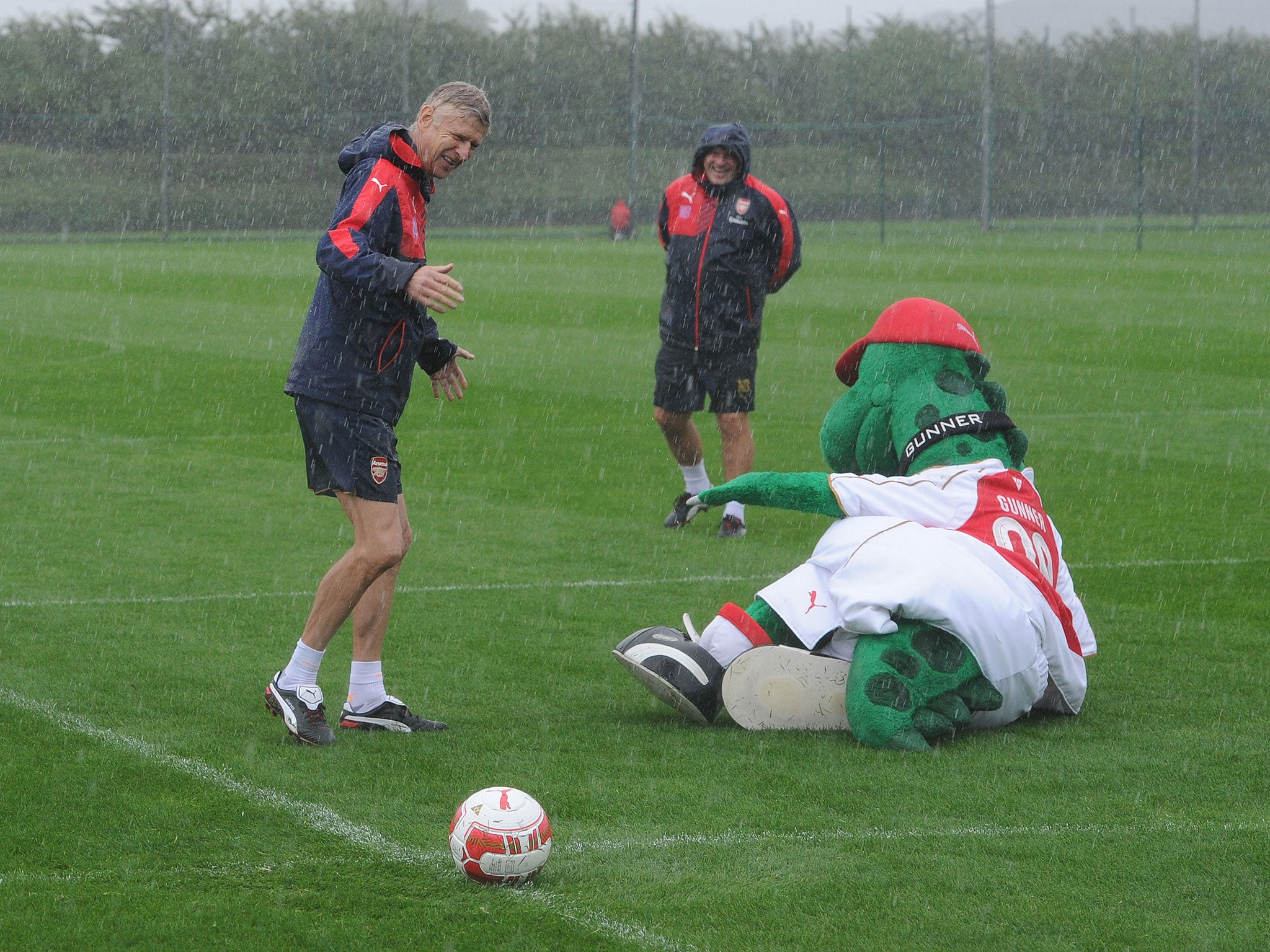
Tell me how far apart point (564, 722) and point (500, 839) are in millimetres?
1532

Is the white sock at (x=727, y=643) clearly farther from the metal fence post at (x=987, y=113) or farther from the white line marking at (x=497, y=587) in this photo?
the metal fence post at (x=987, y=113)

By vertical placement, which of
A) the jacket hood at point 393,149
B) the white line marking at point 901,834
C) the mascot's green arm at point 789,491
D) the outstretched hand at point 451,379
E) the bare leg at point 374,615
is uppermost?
the jacket hood at point 393,149

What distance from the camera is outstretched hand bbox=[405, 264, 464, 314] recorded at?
5133mm

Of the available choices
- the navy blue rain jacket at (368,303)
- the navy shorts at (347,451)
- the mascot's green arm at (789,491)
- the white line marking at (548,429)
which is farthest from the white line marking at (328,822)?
the white line marking at (548,429)

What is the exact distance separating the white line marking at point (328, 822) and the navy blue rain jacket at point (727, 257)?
475 cm

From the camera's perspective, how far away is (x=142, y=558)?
831 centimetres

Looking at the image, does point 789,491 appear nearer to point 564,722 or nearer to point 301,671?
point 564,722

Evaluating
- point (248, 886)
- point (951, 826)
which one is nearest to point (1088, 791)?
point (951, 826)

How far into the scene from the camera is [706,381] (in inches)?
377

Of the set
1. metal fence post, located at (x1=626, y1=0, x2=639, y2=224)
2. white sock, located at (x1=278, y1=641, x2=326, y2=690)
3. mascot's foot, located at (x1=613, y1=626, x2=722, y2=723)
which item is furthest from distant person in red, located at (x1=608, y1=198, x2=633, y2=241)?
white sock, located at (x1=278, y1=641, x2=326, y2=690)

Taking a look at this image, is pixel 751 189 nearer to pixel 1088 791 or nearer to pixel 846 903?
pixel 1088 791

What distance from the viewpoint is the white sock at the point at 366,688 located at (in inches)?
221

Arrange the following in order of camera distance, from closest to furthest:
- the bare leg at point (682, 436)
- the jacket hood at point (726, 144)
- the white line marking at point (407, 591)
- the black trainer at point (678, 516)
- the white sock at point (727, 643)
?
1. the white sock at point (727, 643)
2. the white line marking at point (407, 591)
3. the black trainer at point (678, 516)
4. the jacket hood at point (726, 144)
5. the bare leg at point (682, 436)

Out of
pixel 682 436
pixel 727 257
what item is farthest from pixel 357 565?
pixel 727 257
